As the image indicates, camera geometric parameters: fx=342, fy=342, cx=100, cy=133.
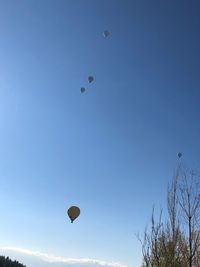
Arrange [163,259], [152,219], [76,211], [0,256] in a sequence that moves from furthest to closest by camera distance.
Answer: [0,256], [76,211], [152,219], [163,259]

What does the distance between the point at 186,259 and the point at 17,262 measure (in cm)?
976

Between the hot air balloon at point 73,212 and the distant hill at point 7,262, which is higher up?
the hot air balloon at point 73,212

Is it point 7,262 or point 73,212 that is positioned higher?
point 73,212

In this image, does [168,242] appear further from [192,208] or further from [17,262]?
[17,262]

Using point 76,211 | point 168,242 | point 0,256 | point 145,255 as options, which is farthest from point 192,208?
point 0,256

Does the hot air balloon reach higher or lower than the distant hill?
higher

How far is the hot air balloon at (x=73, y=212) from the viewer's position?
14180 mm

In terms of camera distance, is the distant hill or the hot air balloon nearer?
the hot air balloon

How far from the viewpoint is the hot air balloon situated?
14.2 metres

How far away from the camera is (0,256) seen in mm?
17438

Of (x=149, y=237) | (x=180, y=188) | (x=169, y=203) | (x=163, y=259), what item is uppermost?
(x=180, y=188)

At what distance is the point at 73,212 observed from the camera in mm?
14281

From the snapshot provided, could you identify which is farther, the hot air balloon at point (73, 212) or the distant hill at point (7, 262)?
the distant hill at point (7, 262)

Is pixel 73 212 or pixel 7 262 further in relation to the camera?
pixel 7 262
